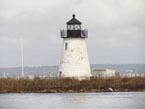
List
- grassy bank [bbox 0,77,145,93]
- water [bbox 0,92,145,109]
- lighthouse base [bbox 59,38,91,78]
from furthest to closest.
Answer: lighthouse base [bbox 59,38,91,78]
grassy bank [bbox 0,77,145,93]
water [bbox 0,92,145,109]

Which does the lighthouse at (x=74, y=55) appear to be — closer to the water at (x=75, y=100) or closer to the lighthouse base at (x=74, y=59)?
the lighthouse base at (x=74, y=59)

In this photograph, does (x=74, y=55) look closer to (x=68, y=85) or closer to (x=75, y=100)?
(x=68, y=85)

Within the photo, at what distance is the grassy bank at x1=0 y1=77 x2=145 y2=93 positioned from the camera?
→ 83.0 feet

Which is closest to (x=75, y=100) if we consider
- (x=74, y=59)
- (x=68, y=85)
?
(x=68, y=85)

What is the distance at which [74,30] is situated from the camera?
27.5 meters

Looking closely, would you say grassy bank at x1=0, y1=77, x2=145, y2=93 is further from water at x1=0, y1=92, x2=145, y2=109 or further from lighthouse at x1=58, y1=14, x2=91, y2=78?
lighthouse at x1=58, y1=14, x2=91, y2=78

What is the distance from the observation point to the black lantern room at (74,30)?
27.3 meters

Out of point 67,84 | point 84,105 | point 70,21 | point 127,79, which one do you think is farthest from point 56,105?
point 70,21

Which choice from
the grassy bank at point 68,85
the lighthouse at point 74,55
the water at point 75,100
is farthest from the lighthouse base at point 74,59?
the water at point 75,100

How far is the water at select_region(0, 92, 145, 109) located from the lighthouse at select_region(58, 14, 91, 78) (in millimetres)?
1819

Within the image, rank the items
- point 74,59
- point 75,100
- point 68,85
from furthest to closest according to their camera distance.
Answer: point 74,59 → point 68,85 → point 75,100

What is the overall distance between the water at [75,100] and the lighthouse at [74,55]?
1819 millimetres

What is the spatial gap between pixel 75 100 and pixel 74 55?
3.58 metres

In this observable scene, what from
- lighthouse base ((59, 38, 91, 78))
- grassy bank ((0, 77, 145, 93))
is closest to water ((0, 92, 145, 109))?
grassy bank ((0, 77, 145, 93))
